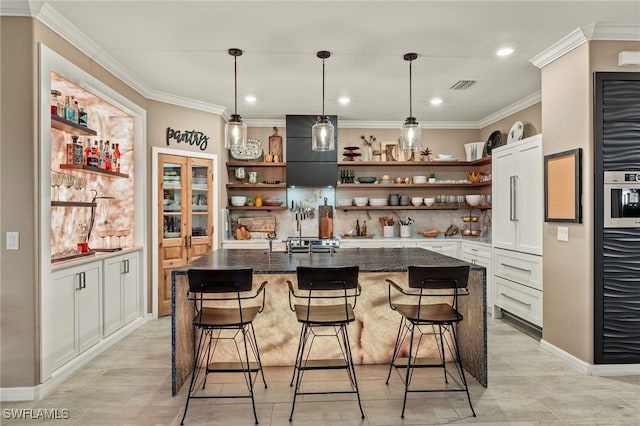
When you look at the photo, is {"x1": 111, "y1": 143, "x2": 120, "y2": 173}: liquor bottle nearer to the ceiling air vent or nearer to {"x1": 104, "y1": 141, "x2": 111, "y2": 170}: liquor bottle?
{"x1": 104, "y1": 141, "x2": 111, "y2": 170}: liquor bottle

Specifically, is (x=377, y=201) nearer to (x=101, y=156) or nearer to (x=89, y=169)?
(x=101, y=156)

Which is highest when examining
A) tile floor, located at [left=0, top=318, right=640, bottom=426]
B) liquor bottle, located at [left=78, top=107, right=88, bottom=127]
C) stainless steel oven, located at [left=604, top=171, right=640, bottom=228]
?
liquor bottle, located at [left=78, top=107, right=88, bottom=127]

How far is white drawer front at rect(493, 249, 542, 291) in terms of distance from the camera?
4.25m

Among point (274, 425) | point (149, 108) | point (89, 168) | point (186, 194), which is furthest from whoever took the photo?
point (186, 194)

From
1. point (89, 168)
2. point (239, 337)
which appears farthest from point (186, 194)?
point (239, 337)

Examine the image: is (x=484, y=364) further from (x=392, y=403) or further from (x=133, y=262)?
(x=133, y=262)

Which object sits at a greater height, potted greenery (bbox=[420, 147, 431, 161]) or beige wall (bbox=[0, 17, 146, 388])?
potted greenery (bbox=[420, 147, 431, 161])

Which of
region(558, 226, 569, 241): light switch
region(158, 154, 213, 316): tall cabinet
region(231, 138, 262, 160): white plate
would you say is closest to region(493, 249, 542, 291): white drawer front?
region(558, 226, 569, 241): light switch

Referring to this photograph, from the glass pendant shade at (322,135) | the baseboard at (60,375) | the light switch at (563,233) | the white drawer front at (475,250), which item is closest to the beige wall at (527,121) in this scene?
the white drawer front at (475,250)

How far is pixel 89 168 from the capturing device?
3947 millimetres

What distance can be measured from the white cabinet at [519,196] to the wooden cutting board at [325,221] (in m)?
2.54

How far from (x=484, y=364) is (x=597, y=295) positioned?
118 cm

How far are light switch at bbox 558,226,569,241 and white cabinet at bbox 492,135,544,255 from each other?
0.44 m

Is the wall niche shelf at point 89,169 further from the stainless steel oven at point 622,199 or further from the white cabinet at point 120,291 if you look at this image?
the stainless steel oven at point 622,199
